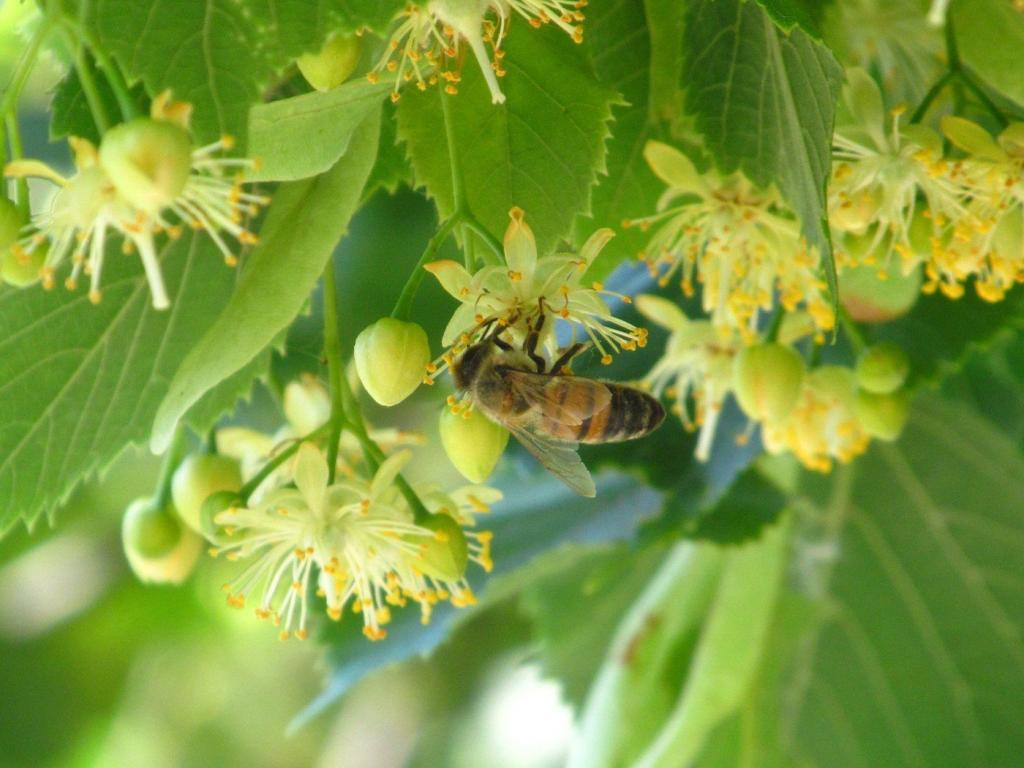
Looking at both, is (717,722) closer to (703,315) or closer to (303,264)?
(703,315)

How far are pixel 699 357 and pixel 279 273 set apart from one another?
1.76 feet

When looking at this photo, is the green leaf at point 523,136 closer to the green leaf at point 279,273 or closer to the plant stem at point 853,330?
the green leaf at point 279,273

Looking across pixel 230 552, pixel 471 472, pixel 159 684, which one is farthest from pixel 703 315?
pixel 159 684

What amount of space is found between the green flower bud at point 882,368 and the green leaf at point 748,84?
0.32 metres

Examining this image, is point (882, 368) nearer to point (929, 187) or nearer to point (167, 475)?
point (929, 187)

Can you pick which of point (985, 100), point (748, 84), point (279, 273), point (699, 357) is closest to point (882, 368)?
point (699, 357)

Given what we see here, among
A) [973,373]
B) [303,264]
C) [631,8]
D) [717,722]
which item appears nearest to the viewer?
[303,264]

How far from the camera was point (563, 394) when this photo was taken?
108 centimetres

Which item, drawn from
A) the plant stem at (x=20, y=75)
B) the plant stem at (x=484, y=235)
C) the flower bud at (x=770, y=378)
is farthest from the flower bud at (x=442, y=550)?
the plant stem at (x=20, y=75)

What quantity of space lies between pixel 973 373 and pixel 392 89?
118 centimetres

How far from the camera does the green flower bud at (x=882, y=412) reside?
4.23ft

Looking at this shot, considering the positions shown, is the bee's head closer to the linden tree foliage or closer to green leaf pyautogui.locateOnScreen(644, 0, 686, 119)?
the linden tree foliage

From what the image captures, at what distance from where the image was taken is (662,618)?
1629 millimetres

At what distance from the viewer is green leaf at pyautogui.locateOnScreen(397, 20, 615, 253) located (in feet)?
3.21
